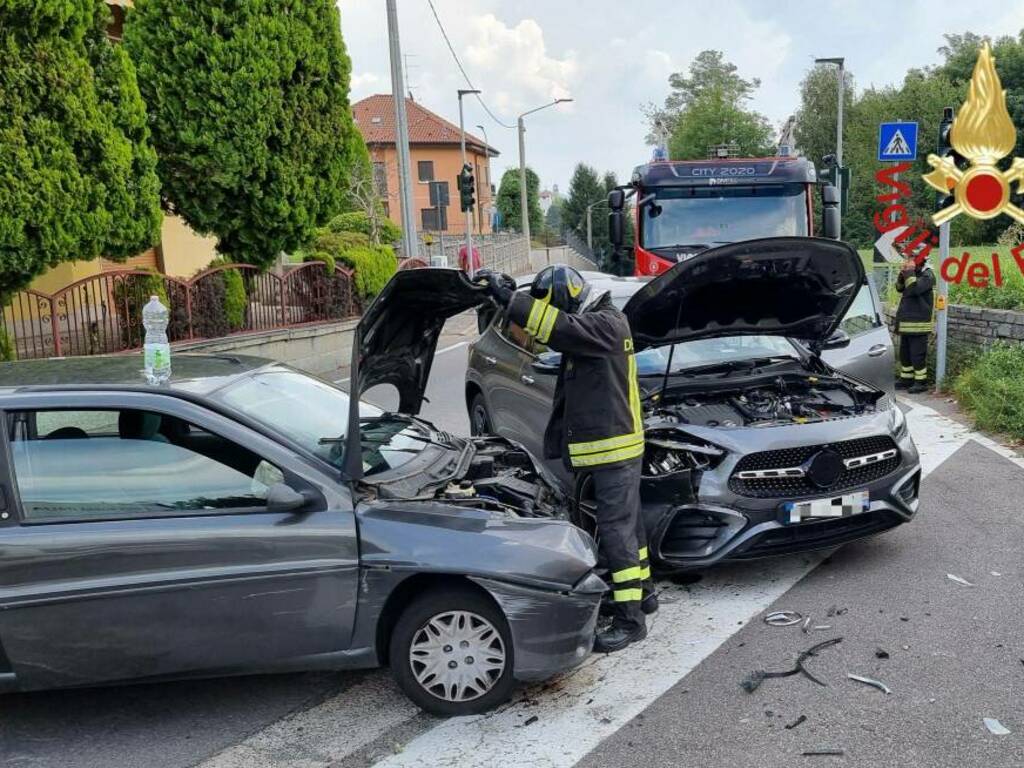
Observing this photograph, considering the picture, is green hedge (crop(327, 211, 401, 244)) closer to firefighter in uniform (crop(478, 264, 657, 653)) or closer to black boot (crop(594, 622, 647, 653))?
firefighter in uniform (crop(478, 264, 657, 653))

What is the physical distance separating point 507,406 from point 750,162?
271 inches

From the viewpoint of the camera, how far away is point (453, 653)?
3533mm

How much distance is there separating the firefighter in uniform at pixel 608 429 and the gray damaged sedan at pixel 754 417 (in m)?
0.49

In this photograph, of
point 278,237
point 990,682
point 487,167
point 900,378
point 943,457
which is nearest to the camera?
point 990,682

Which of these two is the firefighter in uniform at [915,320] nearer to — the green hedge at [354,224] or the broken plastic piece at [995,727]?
the broken plastic piece at [995,727]

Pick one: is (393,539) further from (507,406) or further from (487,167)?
(487,167)

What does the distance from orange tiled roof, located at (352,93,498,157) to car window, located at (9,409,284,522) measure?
193 feet

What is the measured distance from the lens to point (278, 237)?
13570 mm

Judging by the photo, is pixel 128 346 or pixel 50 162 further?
pixel 128 346

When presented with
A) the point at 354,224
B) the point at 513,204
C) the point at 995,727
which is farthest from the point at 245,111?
the point at 513,204

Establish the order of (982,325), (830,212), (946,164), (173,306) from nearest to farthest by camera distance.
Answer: (946,164) < (982,325) < (830,212) < (173,306)

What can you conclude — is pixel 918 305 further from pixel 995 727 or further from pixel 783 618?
pixel 995 727

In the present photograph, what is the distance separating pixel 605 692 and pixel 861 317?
608 cm

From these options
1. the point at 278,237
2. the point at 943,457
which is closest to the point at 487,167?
the point at 278,237
